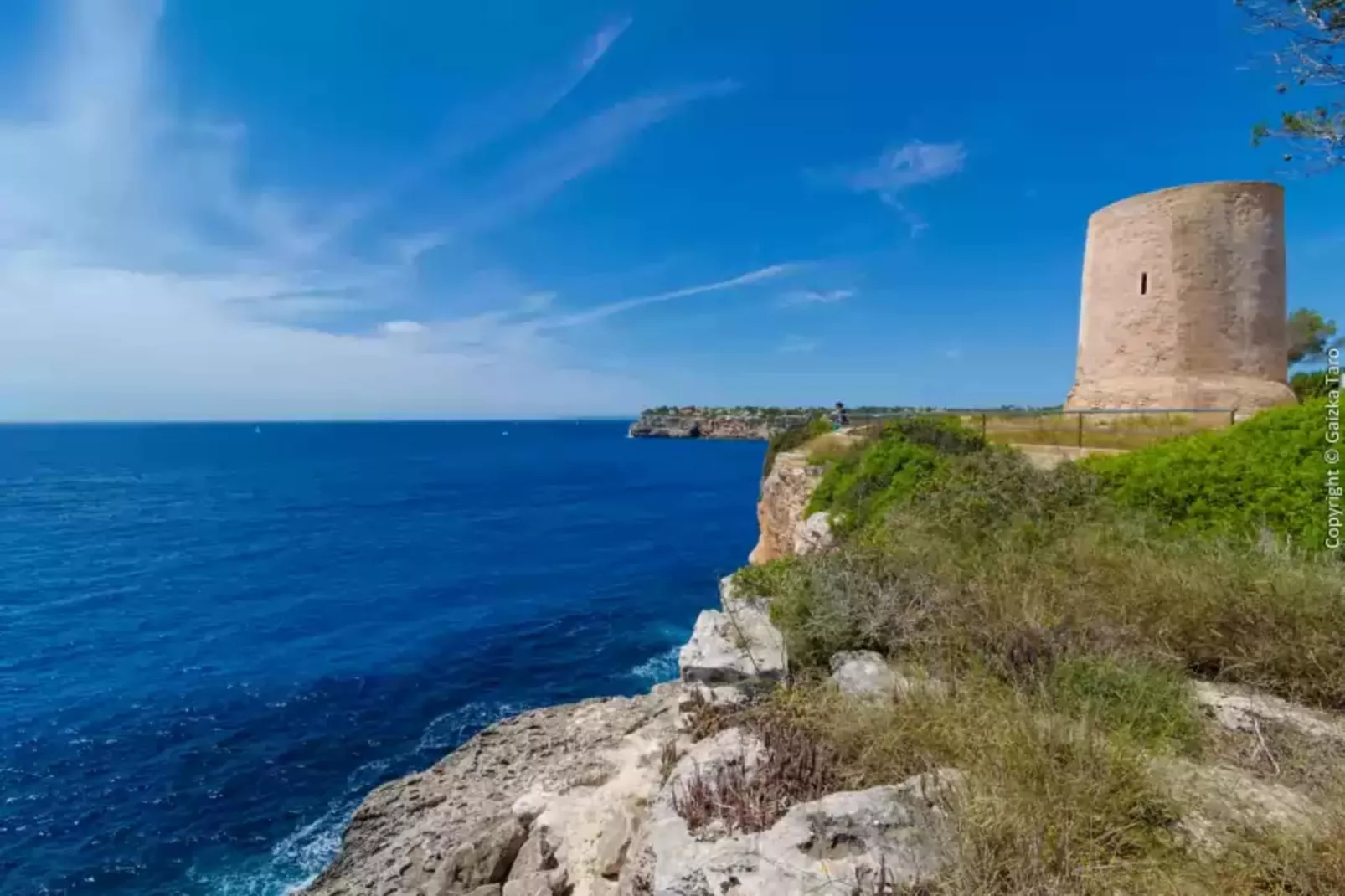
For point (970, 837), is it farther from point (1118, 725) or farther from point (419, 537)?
point (419, 537)

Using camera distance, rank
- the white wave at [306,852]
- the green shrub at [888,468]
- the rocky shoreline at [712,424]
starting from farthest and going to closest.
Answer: the rocky shoreline at [712,424] < the green shrub at [888,468] < the white wave at [306,852]

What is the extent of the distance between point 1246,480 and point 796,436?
18629mm

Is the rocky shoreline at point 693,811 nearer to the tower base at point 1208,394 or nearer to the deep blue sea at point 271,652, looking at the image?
the deep blue sea at point 271,652

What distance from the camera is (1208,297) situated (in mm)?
15820

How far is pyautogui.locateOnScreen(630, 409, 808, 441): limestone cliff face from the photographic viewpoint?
15938 centimetres

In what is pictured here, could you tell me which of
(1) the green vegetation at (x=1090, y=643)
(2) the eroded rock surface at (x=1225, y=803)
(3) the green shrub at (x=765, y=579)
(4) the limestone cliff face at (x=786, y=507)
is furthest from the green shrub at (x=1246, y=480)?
(4) the limestone cliff face at (x=786, y=507)

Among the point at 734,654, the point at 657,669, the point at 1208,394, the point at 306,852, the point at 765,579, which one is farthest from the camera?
the point at 657,669

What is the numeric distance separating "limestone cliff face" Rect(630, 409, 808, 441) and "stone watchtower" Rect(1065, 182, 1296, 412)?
434 ft

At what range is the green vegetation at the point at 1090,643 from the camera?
9.70 ft

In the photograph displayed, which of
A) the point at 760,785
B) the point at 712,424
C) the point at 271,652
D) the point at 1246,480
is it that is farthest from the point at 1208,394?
the point at 712,424

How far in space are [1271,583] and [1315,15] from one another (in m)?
5.04

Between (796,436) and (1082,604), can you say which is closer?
(1082,604)

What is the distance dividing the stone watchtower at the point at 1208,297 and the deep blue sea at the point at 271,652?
16464 millimetres

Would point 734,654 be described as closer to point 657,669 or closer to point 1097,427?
point 657,669
